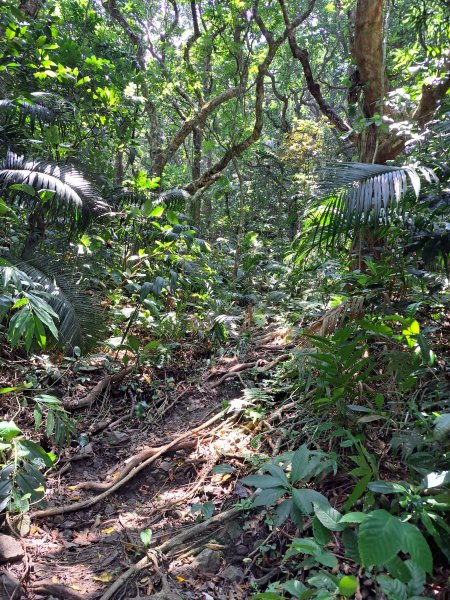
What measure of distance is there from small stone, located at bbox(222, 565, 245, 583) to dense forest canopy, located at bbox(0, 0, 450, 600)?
0.04 ft

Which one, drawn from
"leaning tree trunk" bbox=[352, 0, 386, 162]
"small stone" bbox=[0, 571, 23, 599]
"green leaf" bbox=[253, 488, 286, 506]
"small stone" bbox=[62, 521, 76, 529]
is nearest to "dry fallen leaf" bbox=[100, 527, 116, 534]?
"small stone" bbox=[62, 521, 76, 529]

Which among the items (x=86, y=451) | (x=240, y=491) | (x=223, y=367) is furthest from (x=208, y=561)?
(x=223, y=367)

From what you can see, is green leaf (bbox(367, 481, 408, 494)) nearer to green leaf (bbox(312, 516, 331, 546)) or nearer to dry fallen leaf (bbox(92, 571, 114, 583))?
green leaf (bbox(312, 516, 331, 546))

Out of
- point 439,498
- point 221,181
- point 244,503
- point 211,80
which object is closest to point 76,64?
point 221,181

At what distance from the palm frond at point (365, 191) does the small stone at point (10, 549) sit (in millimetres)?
2355

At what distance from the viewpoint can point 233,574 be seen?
6.31 feet

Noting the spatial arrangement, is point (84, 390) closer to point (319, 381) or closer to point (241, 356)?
point (241, 356)

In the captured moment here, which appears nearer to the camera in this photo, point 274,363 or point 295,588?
point 295,588

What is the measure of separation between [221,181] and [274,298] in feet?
13.3

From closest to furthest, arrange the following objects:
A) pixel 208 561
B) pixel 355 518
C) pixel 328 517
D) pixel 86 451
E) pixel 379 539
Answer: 1. pixel 379 539
2. pixel 355 518
3. pixel 328 517
4. pixel 208 561
5. pixel 86 451

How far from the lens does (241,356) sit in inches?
166

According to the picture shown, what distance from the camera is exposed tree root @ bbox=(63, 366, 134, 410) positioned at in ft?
11.5

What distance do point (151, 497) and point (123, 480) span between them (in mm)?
→ 211

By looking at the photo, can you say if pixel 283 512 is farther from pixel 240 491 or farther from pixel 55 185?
pixel 55 185
